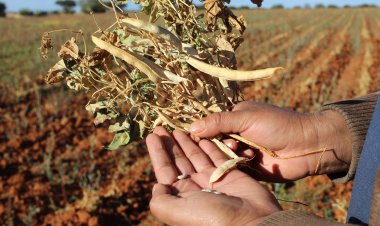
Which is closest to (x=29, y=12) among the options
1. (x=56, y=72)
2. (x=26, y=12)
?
(x=26, y=12)

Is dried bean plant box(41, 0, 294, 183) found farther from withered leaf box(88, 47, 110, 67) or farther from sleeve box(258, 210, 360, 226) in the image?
sleeve box(258, 210, 360, 226)

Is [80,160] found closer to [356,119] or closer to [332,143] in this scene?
[332,143]

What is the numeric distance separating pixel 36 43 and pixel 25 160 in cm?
982

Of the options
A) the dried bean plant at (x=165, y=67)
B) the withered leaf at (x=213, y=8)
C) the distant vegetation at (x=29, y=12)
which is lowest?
the dried bean plant at (x=165, y=67)

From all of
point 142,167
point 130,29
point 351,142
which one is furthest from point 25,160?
point 351,142

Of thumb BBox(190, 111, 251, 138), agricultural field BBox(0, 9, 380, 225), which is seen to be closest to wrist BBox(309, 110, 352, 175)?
agricultural field BBox(0, 9, 380, 225)

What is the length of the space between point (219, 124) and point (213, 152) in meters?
0.14

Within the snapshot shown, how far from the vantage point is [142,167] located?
455cm

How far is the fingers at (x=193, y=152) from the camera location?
1.84 m

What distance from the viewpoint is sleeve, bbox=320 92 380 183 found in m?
1.93

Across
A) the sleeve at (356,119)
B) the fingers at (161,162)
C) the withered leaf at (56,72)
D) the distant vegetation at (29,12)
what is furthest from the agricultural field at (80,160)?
the distant vegetation at (29,12)

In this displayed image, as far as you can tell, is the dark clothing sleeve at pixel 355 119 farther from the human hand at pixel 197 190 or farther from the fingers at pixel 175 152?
the fingers at pixel 175 152

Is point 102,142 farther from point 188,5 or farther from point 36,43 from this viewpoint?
point 36,43

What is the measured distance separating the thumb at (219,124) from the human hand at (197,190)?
99 millimetres
